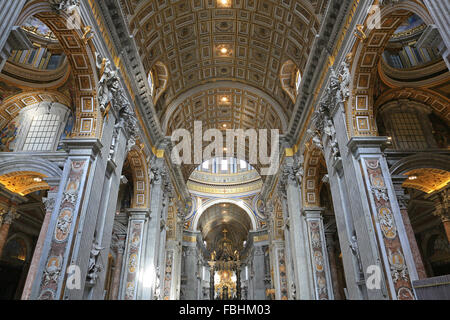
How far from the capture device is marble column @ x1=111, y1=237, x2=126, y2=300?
13.6 m

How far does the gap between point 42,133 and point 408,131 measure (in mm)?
14213

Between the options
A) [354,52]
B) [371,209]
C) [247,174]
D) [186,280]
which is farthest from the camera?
[247,174]

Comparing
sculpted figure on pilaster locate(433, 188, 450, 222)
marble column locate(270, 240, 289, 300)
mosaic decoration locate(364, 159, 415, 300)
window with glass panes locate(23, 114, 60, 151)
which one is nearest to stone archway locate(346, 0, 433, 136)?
mosaic decoration locate(364, 159, 415, 300)

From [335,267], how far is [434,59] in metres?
10.5

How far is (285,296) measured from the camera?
18922mm

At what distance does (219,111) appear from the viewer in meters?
21.3

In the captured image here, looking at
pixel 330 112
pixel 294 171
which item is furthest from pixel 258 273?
pixel 330 112

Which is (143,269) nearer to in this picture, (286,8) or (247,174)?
(286,8)

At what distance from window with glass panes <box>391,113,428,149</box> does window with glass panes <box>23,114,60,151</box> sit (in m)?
13.2

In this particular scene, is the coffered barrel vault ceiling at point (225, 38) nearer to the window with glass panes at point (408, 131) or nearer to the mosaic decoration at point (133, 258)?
the window with glass panes at point (408, 131)

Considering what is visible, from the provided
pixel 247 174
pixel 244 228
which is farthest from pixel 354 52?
pixel 244 228

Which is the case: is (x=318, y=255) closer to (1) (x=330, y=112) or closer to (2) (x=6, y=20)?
(1) (x=330, y=112)

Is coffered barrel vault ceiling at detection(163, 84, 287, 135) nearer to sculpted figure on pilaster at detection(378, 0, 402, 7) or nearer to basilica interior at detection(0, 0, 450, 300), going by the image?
basilica interior at detection(0, 0, 450, 300)

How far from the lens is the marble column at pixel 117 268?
44.8 ft
